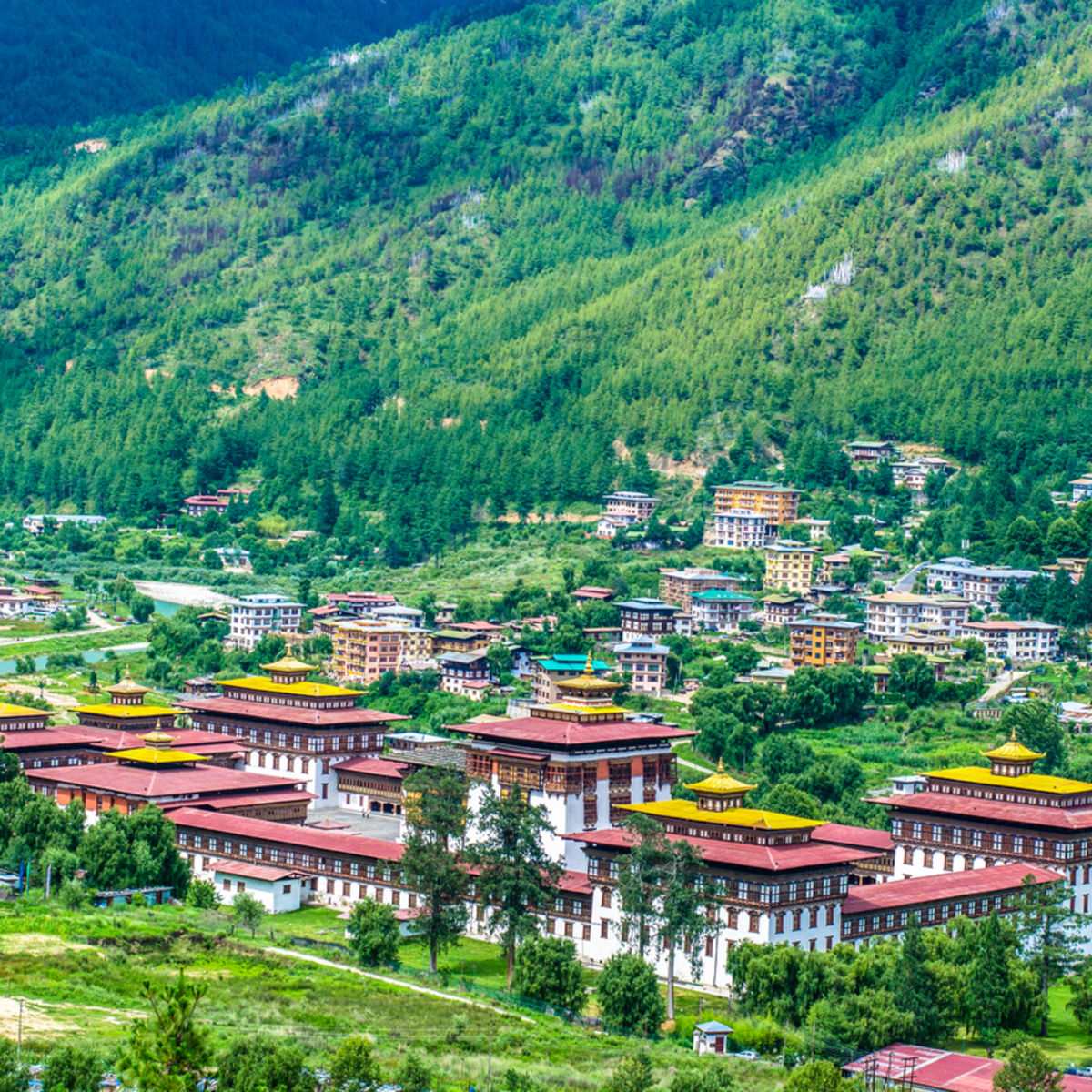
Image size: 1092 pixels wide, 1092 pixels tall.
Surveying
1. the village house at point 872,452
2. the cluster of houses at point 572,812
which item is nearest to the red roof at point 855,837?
the cluster of houses at point 572,812

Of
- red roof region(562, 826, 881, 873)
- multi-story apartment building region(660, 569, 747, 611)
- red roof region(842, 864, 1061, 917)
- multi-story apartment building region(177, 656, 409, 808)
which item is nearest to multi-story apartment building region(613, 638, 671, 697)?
multi-story apartment building region(660, 569, 747, 611)

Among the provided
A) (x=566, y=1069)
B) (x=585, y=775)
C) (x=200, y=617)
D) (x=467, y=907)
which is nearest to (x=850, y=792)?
(x=585, y=775)

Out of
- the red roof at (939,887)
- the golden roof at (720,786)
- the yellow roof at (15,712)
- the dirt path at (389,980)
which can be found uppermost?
the yellow roof at (15,712)

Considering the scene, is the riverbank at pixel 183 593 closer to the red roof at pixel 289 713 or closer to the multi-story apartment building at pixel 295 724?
the multi-story apartment building at pixel 295 724

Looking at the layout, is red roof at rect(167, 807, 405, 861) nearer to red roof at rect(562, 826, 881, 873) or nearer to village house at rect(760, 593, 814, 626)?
red roof at rect(562, 826, 881, 873)

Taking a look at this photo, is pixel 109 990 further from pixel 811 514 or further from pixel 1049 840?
pixel 811 514

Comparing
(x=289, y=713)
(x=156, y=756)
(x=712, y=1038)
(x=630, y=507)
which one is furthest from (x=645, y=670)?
(x=712, y=1038)

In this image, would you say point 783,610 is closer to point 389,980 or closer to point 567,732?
point 567,732
